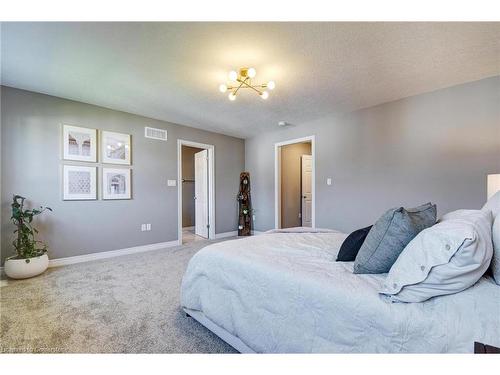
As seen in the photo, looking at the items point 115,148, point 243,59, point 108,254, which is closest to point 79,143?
point 115,148

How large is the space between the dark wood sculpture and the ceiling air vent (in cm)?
200

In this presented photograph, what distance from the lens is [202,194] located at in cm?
531

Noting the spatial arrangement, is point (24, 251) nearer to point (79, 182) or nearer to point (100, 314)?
point (79, 182)

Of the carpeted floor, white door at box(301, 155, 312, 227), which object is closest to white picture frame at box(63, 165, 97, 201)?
the carpeted floor

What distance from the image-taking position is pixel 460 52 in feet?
7.14

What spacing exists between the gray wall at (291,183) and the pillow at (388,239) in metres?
4.16

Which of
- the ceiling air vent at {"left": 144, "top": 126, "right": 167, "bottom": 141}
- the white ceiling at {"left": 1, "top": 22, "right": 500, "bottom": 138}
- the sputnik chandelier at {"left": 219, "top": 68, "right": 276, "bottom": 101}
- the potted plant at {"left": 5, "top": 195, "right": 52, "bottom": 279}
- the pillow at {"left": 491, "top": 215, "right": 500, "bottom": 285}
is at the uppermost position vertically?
the white ceiling at {"left": 1, "top": 22, "right": 500, "bottom": 138}

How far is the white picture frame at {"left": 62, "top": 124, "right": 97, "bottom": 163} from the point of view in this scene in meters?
3.32

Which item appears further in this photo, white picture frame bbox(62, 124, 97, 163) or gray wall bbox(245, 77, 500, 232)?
white picture frame bbox(62, 124, 97, 163)

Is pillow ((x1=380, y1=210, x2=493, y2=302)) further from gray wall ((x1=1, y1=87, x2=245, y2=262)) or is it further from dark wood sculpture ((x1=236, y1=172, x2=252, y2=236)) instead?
dark wood sculpture ((x1=236, y1=172, x2=252, y2=236))

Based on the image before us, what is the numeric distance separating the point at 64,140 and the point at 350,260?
393cm

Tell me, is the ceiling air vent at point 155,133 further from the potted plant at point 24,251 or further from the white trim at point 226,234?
the white trim at point 226,234

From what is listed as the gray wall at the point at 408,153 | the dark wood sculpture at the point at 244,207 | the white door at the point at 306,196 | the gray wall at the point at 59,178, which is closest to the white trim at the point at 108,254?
the gray wall at the point at 59,178
